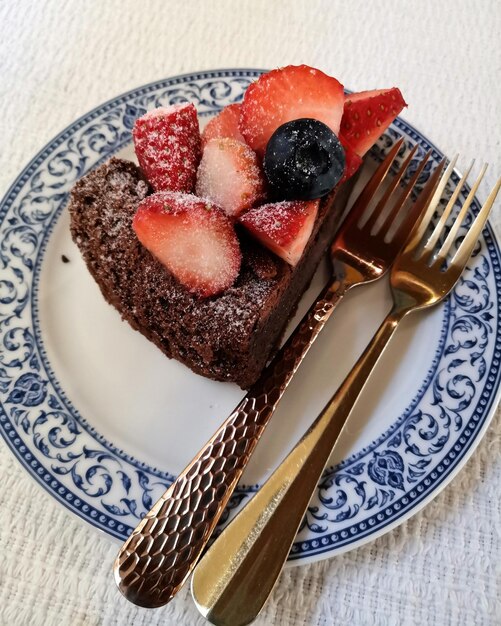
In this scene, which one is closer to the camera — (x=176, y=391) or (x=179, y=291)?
(x=179, y=291)

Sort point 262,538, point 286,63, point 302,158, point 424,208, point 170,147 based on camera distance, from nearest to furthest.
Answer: point 262,538
point 302,158
point 170,147
point 424,208
point 286,63

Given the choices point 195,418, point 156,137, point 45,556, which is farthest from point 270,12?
point 45,556

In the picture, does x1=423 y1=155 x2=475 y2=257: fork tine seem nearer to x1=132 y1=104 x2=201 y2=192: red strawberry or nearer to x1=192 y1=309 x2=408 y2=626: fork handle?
x1=192 y1=309 x2=408 y2=626: fork handle

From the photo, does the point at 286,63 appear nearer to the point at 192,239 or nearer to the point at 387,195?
the point at 387,195

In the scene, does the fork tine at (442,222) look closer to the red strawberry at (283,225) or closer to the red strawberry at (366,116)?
the red strawberry at (366,116)

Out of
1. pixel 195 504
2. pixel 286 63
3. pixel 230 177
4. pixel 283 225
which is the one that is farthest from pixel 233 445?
pixel 286 63

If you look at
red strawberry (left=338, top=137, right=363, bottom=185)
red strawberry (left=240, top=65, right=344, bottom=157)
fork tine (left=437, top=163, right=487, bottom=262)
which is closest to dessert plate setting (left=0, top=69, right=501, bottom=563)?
fork tine (left=437, top=163, right=487, bottom=262)

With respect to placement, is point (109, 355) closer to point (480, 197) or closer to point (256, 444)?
point (256, 444)
